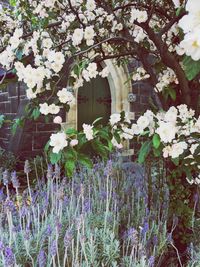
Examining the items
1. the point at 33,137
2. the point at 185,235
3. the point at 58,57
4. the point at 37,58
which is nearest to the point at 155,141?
the point at 58,57

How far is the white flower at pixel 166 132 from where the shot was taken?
6.83ft

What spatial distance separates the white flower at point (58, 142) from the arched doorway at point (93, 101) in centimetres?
605

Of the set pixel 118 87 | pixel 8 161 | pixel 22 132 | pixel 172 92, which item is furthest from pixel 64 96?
pixel 118 87

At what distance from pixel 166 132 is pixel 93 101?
648 cm

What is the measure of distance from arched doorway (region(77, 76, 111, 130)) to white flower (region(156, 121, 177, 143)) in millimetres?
5946

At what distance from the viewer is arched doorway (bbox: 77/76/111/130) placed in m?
8.22

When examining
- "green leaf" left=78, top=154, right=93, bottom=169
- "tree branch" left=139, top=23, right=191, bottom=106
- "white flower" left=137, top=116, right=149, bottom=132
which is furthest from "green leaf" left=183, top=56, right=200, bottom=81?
"tree branch" left=139, top=23, right=191, bottom=106

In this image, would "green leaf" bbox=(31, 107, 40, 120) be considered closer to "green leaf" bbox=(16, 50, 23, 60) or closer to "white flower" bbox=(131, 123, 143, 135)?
"green leaf" bbox=(16, 50, 23, 60)

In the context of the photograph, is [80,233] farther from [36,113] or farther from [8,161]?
[8,161]

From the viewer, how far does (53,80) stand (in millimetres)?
2520

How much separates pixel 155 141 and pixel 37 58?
1.00m

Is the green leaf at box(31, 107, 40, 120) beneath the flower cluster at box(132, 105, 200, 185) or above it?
above

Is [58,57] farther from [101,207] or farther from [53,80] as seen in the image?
[101,207]

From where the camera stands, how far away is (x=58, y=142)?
6.44 ft
